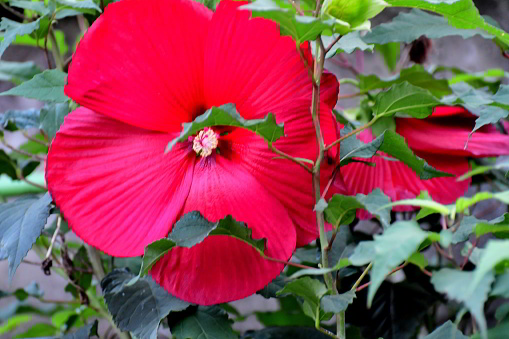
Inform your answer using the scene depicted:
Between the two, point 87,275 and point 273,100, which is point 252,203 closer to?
point 273,100

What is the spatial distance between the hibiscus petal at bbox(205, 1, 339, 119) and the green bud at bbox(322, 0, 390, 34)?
0.19 feet

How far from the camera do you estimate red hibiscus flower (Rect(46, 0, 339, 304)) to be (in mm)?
464

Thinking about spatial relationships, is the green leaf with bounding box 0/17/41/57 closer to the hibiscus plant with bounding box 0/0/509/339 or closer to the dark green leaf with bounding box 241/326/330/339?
the hibiscus plant with bounding box 0/0/509/339

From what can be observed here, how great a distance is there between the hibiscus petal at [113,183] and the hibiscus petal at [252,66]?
79 millimetres

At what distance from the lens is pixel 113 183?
48cm

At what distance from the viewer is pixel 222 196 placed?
0.48 meters

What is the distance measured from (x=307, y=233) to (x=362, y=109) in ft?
0.99

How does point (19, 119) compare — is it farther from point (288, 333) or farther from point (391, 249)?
point (391, 249)

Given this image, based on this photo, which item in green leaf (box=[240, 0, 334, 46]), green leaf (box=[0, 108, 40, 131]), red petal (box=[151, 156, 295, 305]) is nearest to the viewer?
green leaf (box=[240, 0, 334, 46])

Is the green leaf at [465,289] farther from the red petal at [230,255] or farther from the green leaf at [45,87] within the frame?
the green leaf at [45,87]

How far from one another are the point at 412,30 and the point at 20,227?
1.56 feet

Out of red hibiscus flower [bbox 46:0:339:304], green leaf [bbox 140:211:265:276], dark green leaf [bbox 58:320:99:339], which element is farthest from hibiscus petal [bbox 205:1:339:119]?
dark green leaf [bbox 58:320:99:339]

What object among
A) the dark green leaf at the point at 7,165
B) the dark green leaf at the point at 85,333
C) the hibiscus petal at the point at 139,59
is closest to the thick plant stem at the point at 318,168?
the hibiscus petal at the point at 139,59

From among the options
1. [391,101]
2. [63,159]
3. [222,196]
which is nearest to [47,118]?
[63,159]
